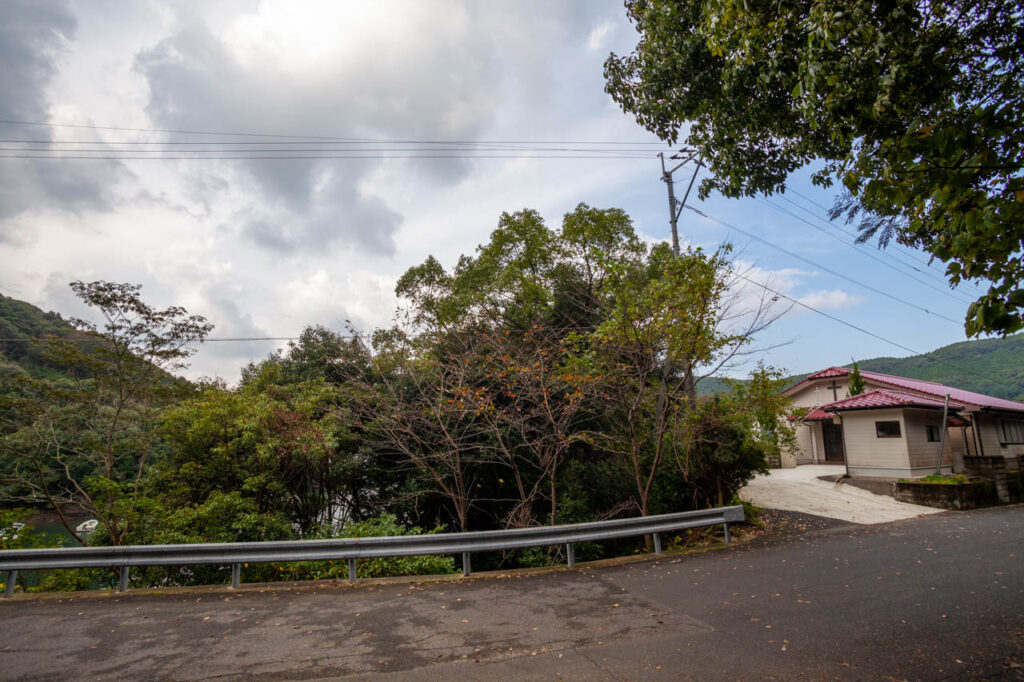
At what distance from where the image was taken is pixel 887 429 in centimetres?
1912

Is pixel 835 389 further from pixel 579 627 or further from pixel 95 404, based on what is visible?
pixel 95 404

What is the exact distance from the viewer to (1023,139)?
12.4 ft

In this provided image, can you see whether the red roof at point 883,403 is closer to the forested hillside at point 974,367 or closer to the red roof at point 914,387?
the red roof at point 914,387

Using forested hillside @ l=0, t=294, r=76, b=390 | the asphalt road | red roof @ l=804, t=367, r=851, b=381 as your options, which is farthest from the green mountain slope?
forested hillside @ l=0, t=294, r=76, b=390

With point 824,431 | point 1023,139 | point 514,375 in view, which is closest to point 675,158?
point 514,375

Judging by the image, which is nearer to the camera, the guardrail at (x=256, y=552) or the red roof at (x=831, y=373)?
the guardrail at (x=256, y=552)

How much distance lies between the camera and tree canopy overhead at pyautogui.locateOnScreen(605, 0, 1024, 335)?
3.60 m

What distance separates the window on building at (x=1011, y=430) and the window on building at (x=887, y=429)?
36.3 feet

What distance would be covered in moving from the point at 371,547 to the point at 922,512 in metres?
15.4

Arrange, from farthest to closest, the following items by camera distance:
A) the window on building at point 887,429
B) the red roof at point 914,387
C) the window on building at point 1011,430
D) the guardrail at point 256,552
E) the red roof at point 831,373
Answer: the red roof at point 831,373 < the window on building at point 1011,430 < the red roof at point 914,387 < the window on building at point 887,429 < the guardrail at point 256,552

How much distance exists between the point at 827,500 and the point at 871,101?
14.3 metres

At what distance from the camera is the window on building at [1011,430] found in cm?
2502

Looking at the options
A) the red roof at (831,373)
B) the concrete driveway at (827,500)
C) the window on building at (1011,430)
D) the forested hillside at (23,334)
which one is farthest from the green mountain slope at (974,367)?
the forested hillside at (23,334)

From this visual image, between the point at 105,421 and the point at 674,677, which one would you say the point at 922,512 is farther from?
the point at 105,421
